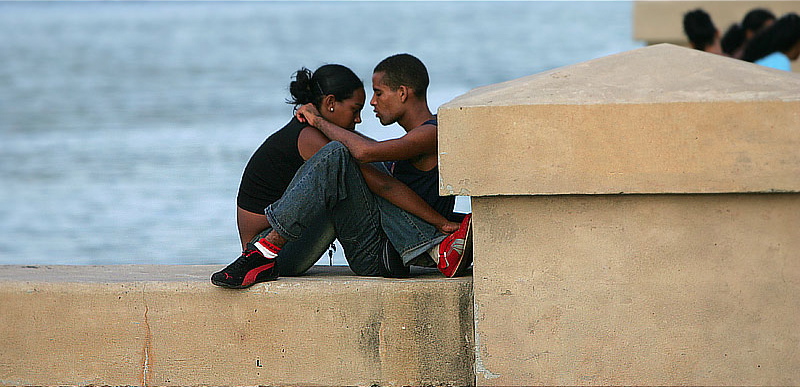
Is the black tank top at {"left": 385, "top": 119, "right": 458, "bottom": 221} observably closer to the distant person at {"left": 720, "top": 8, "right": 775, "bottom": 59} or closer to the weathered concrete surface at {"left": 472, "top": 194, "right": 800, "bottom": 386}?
the weathered concrete surface at {"left": 472, "top": 194, "right": 800, "bottom": 386}

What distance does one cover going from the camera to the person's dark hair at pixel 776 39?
8336 mm

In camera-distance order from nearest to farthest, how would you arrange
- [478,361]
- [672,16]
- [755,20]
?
[478,361]
[755,20]
[672,16]

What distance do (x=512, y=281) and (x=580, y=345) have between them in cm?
31

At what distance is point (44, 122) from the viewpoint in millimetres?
21766

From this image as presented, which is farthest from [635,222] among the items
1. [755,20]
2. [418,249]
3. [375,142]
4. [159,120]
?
[159,120]

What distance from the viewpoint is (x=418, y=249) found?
413 centimetres

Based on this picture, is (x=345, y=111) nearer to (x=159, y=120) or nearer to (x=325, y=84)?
(x=325, y=84)

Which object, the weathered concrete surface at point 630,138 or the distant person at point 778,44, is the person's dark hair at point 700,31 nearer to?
the distant person at point 778,44

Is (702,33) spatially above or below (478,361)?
above

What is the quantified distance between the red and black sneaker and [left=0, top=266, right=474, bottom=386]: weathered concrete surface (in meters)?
0.05

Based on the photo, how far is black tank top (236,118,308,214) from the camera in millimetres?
4289

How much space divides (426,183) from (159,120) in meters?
17.7

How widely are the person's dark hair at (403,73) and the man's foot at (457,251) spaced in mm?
696

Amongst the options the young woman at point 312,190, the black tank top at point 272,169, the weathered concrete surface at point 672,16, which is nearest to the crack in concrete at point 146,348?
the young woman at point 312,190
